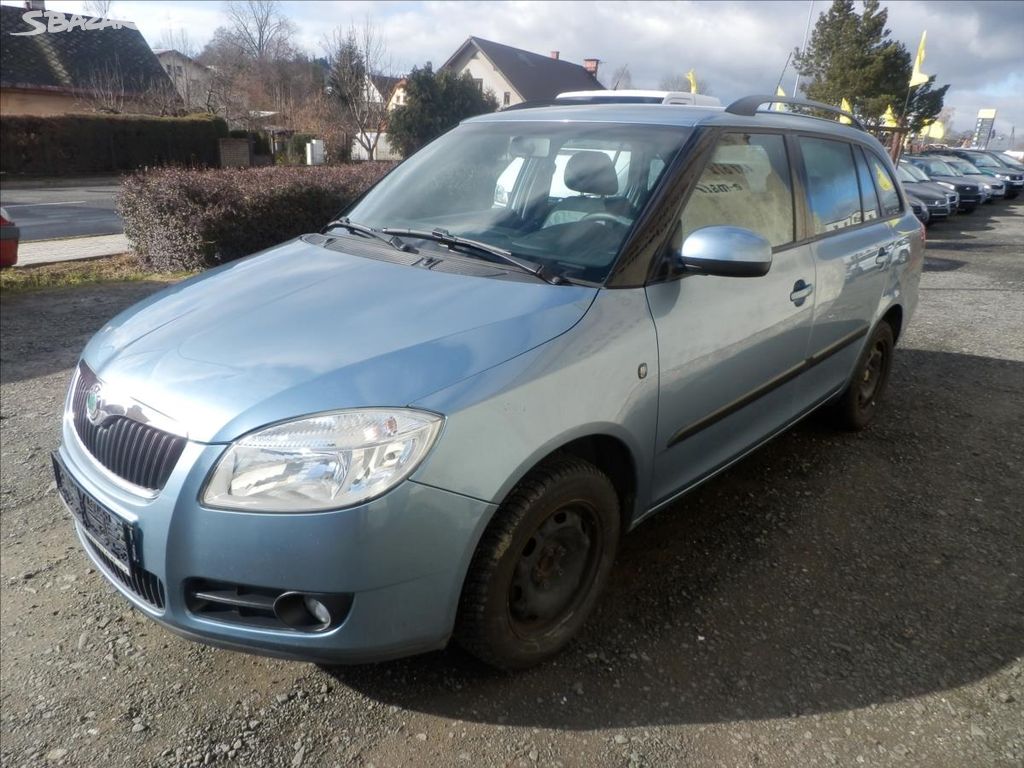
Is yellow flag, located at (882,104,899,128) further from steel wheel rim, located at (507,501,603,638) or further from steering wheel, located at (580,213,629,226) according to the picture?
steel wheel rim, located at (507,501,603,638)

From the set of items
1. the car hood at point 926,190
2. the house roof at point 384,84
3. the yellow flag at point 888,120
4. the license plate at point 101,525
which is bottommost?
the license plate at point 101,525

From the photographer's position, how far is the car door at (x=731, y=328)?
2.71m

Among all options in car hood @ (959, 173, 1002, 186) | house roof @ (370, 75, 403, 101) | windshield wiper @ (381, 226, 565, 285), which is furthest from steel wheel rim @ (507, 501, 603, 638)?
house roof @ (370, 75, 403, 101)

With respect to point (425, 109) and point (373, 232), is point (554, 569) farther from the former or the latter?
point (425, 109)

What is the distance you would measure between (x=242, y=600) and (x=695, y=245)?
1815 mm

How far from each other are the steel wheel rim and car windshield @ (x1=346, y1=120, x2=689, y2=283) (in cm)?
81

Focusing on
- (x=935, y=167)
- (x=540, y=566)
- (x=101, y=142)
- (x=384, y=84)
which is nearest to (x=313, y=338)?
(x=540, y=566)

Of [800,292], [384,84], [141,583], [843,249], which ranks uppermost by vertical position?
[384,84]

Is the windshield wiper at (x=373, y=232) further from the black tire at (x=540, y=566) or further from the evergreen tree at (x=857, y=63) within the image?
the evergreen tree at (x=857, y=63)

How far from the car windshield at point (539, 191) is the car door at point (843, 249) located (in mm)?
1085

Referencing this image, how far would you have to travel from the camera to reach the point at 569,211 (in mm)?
2920

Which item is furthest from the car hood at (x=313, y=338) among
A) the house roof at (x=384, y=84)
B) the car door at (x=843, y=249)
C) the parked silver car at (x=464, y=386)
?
the house roof at (x=384, y=84)

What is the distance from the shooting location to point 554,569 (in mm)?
2508

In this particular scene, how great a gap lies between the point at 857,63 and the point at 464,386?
34079 millimetres
